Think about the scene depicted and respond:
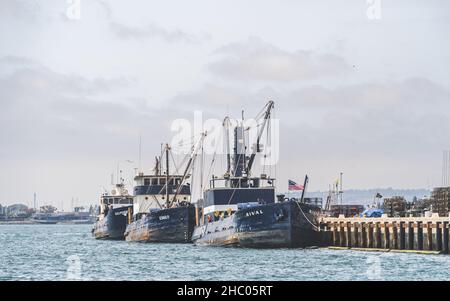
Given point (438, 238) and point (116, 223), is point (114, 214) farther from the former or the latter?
point (438, 238)

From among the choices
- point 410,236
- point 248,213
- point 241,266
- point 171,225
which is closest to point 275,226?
point 248,213

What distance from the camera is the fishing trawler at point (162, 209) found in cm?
10062

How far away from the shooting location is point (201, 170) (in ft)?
341

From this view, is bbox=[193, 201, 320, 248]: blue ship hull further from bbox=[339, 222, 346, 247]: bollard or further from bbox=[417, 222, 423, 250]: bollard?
bbox=[417, 222, 423, 250]: bollard

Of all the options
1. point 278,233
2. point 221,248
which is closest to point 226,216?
point 221,248

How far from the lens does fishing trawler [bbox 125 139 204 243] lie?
100625mm

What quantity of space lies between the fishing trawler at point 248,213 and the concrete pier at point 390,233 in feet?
7.47

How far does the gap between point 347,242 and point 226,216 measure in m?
11.8

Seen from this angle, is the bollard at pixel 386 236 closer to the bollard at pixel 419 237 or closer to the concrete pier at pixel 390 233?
the concrete pier at pixel 390 233

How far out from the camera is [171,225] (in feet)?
332

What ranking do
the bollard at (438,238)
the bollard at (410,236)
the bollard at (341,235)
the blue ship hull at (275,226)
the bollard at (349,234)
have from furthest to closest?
the bollard at (341,235) < the bollard at (349,234) < the blue ship hull at (275,226) < the bollard at (410,236) < the bollard at (438,238)

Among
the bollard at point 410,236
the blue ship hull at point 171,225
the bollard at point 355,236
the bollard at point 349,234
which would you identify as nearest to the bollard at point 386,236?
the bollard at point 410,236

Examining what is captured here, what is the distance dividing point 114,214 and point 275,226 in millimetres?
57845
